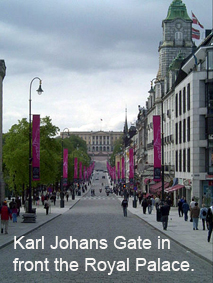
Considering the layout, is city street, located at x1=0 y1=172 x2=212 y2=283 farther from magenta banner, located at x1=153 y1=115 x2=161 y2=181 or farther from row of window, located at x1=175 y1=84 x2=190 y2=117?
row of window, located at x1=175 y1=84 x2=190 y2=117

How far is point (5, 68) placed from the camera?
4916 cm

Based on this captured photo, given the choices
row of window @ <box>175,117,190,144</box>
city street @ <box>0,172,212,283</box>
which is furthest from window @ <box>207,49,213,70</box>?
city street @ <box>0,172,212,283</box>

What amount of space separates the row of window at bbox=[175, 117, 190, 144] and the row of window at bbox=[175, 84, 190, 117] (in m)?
1.06

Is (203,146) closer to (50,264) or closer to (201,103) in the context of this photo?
(201,103)

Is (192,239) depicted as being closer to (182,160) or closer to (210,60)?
(210,60)

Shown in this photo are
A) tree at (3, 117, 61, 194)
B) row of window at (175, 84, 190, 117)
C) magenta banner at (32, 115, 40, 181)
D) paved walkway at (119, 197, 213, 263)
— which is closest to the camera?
paved walkway at (119, 197, 213, 263)

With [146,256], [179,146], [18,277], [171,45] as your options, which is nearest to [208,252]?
[146,256]

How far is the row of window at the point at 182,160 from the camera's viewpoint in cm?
4775

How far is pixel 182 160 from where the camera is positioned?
51.1 metres

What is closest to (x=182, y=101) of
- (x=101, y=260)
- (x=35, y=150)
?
(x=35, y=150)

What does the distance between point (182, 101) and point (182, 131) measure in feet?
9.59

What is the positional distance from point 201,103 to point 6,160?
2046cm

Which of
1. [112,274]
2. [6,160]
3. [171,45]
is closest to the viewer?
[112,274]

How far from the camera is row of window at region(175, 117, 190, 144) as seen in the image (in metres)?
47.7
